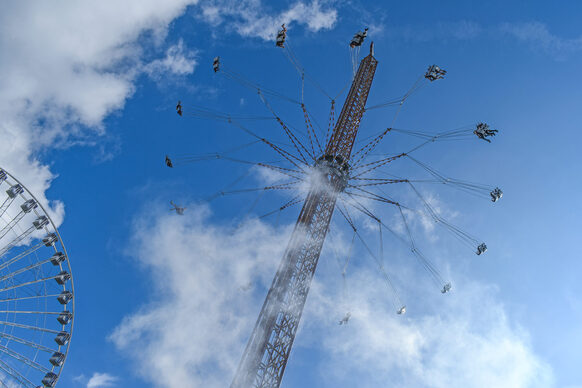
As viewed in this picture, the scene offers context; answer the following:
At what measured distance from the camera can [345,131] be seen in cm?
4719

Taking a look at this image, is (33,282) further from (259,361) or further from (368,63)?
(368,63)

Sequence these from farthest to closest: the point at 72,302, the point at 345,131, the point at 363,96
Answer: the point at 363,96, the point at 345,131, the point at 72,302

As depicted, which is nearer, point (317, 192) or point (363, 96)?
point (317, 192)

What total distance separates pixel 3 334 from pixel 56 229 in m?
11.1

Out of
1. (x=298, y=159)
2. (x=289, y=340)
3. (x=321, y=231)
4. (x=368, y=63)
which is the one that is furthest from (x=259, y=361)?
(x=368, y=63)

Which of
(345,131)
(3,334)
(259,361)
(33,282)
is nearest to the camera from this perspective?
(259,361)

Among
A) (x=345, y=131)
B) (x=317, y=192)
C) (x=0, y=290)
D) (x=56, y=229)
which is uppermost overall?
(x=345, y=131)

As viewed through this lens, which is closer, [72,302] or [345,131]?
[72,302]

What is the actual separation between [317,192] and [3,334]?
3209 centimetres

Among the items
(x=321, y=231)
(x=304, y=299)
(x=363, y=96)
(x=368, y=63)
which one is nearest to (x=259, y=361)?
(x=304, y=299)

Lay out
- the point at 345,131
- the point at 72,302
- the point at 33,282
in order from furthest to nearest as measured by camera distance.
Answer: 1. the point at 345,131
2. the point at 72,302
3. the point at 33,282

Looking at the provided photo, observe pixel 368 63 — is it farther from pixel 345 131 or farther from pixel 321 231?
pixel 321 231

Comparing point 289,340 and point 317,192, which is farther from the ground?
point 317,192

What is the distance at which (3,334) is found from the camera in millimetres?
34562
